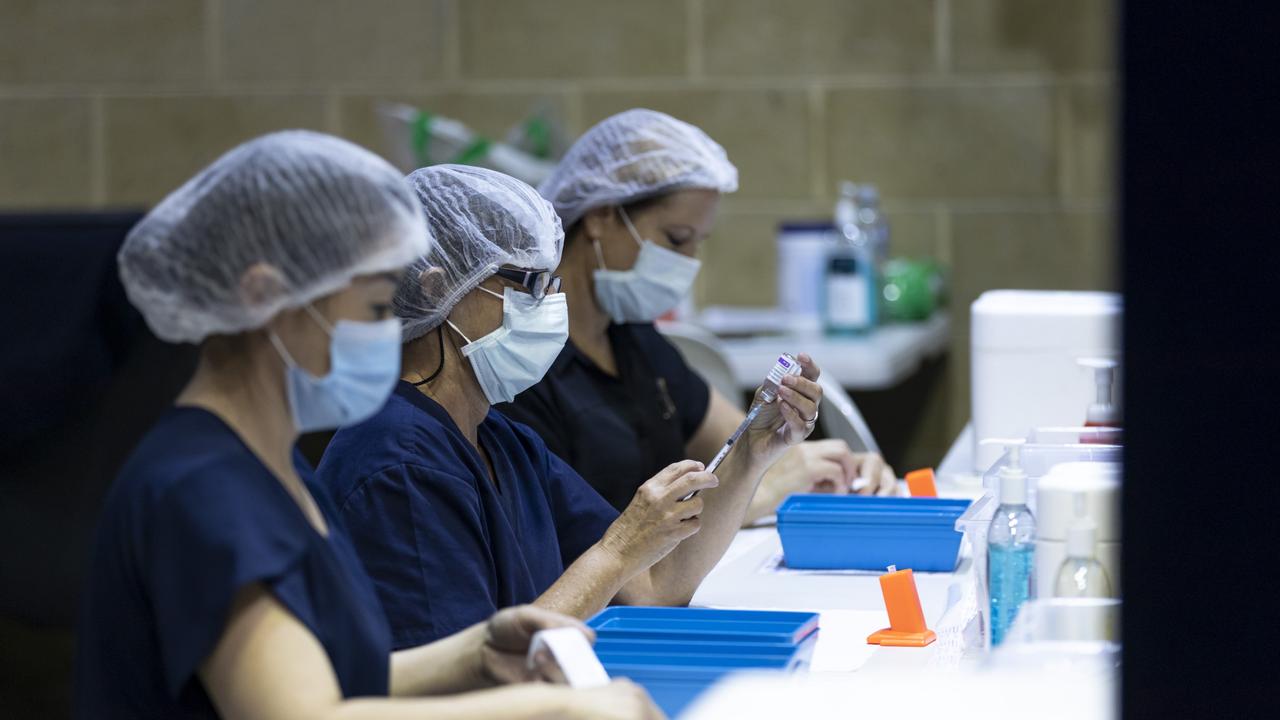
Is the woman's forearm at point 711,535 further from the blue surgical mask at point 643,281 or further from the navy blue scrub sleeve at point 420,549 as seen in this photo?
the blue surgical mask at point 643,281

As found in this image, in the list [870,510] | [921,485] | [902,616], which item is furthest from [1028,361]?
[902,616]

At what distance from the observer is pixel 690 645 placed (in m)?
1.39

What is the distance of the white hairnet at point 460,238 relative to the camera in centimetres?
171

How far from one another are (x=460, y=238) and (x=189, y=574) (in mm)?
668

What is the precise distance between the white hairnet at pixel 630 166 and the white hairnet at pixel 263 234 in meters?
1.18

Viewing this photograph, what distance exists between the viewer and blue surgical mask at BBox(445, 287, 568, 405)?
173 cm

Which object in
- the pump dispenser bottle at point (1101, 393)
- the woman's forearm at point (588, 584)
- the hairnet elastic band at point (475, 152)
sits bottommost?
the woman's forearm at point (588, 584)

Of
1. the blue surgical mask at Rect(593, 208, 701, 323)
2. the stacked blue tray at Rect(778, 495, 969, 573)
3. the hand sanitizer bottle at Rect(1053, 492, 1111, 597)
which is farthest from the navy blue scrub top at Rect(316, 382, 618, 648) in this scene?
the blue surgical mask at Rect(593, 208, 701, 323)

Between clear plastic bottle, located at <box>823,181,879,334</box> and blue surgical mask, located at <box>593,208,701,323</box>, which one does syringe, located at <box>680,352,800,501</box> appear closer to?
blue surgical mask, located at <box>593,208,701,323</box>

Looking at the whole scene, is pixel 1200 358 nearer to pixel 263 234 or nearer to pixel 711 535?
pixel 263 234

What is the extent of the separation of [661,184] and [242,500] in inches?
52.5

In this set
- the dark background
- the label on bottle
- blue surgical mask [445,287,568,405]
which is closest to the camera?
the dark background

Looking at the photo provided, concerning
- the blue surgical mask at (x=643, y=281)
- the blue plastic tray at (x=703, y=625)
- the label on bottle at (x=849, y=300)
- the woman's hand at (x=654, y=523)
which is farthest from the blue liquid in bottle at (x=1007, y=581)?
the label on bottle at (x=849, y=300)

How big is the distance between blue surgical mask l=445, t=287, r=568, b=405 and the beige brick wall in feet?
9.05
